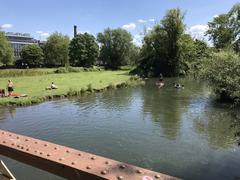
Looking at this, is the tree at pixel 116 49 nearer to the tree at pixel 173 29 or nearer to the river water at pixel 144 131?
the tree at pixel 173 29

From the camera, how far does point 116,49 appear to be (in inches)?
3930

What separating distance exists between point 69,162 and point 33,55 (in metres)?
98.8

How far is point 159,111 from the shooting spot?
24.1m

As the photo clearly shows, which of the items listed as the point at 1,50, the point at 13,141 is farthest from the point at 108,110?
the point at 1,50

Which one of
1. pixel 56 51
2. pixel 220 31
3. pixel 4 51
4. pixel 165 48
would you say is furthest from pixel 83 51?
pixel 220 31

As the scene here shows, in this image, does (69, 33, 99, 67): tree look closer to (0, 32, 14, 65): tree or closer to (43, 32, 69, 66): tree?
(43, 32, 69, 66): tree

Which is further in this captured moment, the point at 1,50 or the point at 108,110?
the point at 1,50

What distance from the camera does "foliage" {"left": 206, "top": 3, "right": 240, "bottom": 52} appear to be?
251 feet

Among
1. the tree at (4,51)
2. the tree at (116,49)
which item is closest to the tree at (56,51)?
the tree at (116,49)

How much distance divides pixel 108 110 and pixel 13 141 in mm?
20540

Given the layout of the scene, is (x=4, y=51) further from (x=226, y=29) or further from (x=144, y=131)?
(x=144, y=131)

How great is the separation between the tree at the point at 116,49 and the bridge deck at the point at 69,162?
309ft

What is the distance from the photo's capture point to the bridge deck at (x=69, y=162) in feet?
9.33

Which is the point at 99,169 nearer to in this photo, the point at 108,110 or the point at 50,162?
the point at 50,162
